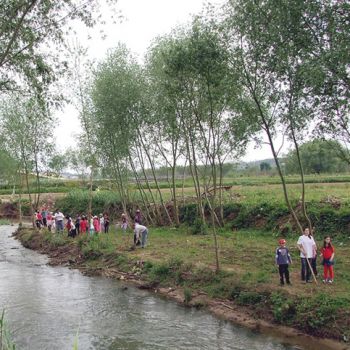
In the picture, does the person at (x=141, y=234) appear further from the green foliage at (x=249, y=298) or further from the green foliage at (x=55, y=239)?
the green foliage at (x=249, y=298)

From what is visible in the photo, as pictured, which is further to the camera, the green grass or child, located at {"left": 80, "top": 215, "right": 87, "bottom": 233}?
child, located at {"left": 80, "top": 215, "right": 87, "bottom": 233}

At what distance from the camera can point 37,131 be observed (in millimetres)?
42469

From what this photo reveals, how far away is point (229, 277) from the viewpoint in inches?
779

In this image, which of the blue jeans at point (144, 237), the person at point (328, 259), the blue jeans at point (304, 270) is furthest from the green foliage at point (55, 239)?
the person at point (328, 259)

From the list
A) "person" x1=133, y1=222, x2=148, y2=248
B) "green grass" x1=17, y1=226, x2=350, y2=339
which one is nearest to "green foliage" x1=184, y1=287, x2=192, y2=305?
"green grass" x1=17, y1=226, x2=350, y2=339

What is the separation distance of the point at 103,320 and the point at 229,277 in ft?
19.1

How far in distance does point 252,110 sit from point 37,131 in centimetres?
2631

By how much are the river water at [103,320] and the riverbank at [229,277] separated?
892mm

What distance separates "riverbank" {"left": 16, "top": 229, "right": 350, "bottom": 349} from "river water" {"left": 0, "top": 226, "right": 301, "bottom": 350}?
2.92 ft

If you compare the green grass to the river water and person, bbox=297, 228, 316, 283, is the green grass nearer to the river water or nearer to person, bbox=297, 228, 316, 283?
person, bbox=297, 228, 316, 283

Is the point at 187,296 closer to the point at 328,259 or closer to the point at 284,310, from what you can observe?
the point at 284,310

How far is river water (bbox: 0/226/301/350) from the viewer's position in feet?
48.6

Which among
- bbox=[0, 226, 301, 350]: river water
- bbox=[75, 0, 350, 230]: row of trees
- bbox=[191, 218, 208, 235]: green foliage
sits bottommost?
bbox=[0, 226, 301, 350]: river water

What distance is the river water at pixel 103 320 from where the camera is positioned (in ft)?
48.6
